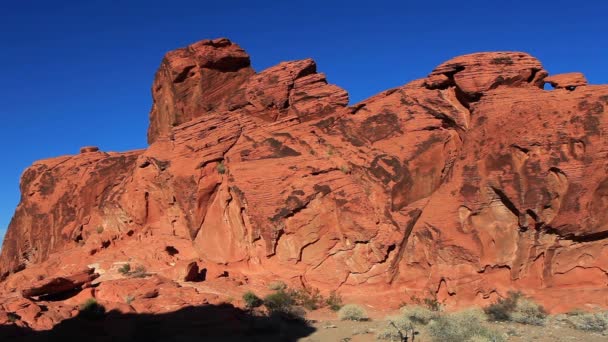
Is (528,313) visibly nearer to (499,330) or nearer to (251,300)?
(499,330)

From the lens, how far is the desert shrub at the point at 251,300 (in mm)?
18828

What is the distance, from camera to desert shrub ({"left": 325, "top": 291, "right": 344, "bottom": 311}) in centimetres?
1930

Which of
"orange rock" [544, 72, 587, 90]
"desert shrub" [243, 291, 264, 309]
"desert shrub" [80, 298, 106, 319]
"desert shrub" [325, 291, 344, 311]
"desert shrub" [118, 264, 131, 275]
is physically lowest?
"desert shrub" [325, 291, 344, 311]

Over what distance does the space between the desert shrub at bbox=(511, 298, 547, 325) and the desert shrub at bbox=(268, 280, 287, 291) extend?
8.56 m

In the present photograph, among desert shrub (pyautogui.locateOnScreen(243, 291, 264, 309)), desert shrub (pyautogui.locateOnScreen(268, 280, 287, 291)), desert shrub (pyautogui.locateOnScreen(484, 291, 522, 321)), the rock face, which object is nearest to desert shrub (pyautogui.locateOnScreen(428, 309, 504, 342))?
desert shrub (pyautogui.locateOnScreen(484, 291, 522, 321))

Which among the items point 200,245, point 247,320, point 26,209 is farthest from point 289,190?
point 26,209

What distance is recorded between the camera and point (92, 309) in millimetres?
17172

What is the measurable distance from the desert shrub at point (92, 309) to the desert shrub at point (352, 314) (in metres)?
8.11

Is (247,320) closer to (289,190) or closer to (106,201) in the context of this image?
(289,190)

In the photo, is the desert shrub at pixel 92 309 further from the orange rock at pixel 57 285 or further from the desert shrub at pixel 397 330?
the desert shrub at pixel 397 330

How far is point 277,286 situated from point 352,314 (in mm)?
3786

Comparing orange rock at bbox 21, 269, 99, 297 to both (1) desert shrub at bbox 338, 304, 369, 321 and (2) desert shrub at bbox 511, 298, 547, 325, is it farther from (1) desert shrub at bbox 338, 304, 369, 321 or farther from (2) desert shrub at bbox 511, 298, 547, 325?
(2) desert shrub at bbox 511, 298, 547, 325

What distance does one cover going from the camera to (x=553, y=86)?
67.8 ft

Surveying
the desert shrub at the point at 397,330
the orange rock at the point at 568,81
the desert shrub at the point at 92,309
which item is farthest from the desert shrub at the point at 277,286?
the orange rock at the point at 568,81
